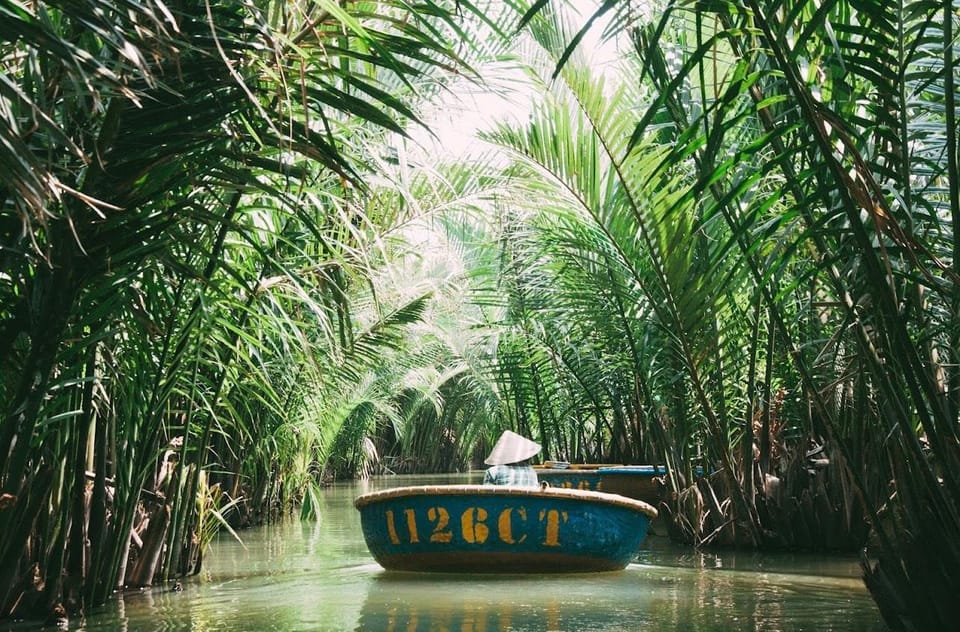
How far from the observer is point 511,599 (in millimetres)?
6090

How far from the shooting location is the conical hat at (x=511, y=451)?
28.3 ft

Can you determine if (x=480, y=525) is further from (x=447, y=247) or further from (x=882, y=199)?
(x=882, y=199)

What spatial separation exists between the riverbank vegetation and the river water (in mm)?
353

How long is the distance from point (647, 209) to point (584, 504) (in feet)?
7.10

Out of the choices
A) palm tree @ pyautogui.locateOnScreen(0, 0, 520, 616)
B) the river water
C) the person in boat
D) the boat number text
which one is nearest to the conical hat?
the person in boat

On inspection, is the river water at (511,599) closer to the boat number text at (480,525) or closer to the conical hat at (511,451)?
the boat number text at (480,525)

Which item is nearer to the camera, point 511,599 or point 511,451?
point 511,599

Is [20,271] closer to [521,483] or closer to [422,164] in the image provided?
[422,164]

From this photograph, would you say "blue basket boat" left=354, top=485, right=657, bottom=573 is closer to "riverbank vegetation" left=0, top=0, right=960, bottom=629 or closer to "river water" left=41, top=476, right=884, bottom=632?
"river water" left=41, top=476, right=884, bottom=632

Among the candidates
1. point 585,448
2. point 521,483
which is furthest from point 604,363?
point 585,448

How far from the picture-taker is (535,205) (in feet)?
27.2

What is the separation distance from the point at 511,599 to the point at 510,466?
2.68 metres

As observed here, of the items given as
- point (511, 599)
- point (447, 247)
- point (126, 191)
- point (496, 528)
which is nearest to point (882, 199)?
point (126, 191)

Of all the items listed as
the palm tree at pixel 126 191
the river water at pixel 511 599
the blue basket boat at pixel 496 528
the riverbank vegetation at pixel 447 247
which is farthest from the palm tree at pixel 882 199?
the blue basket boat at pixel 496 528
